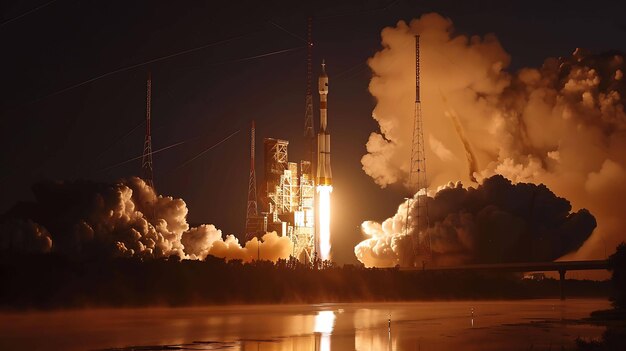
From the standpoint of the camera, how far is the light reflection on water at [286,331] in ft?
219

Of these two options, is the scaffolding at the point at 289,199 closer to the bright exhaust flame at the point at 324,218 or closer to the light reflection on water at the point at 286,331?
the bright exhaust flame at the point at 324,218

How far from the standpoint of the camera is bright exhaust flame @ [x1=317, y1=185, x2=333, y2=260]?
176 m

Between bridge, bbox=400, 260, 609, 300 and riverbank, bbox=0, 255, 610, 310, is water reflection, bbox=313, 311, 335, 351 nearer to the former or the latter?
riverbank, bbox=0, 255, 610, 310

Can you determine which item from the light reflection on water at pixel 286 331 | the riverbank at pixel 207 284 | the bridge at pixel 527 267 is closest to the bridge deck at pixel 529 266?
the bridge at pixel 527 267

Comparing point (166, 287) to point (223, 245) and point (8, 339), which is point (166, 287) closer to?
point (223, 245)

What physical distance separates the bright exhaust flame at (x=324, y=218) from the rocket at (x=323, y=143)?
144 centimetres

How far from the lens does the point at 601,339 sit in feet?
227

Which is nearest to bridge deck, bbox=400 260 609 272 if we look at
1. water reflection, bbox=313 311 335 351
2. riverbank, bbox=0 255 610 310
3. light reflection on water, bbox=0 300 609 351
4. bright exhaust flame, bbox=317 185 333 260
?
riverbank, bbox=0 255 610 310

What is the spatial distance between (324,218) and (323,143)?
46.3 ft

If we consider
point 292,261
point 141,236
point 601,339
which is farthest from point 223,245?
point 601,339

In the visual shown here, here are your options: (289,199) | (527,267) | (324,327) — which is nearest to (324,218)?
(289,199)

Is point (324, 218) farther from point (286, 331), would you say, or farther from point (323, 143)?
point (286, 331)

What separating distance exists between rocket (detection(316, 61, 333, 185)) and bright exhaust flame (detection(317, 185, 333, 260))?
1437 mm

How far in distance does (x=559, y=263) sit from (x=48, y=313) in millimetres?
96180
